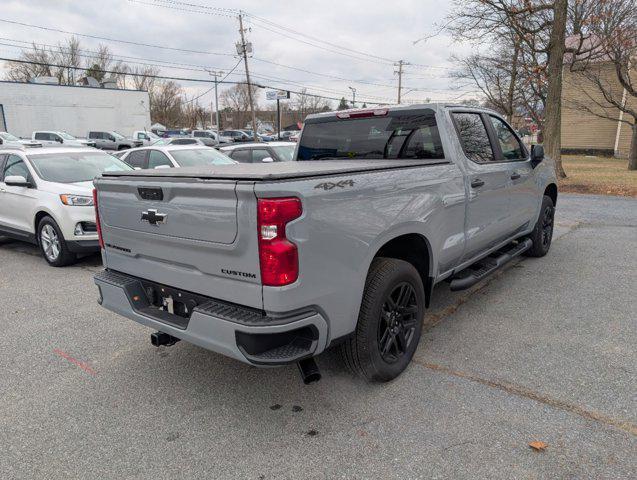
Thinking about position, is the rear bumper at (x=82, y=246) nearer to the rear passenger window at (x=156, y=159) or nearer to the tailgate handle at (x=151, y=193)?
the rear passenger window at (x=156, y=159)

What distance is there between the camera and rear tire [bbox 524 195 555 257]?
6.22 meters

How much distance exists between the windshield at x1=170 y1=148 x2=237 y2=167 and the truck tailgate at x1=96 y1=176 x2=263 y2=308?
20.9 ft

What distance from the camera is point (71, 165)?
24.5ft

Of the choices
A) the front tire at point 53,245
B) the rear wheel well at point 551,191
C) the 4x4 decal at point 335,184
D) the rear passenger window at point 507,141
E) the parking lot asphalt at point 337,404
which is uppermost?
the rear passenger window at point 507,141

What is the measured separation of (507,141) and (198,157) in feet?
21.6

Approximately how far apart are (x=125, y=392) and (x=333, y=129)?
3.03 meters

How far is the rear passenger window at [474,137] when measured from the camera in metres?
4.23

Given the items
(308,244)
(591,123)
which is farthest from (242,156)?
(591,123)

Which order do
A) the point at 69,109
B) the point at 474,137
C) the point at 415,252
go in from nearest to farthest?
the point at 415,252
the point at 474,137
the point at 69,109

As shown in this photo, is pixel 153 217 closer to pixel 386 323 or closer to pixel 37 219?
pixel 386 323

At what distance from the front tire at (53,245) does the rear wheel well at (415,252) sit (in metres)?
5.05

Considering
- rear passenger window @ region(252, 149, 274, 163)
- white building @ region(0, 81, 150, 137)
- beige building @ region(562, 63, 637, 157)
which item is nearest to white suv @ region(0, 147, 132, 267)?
rear passenger window @ region(252, 149, 274, 163)

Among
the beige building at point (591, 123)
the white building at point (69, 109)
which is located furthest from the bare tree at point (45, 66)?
the beige building at point (591, 123)

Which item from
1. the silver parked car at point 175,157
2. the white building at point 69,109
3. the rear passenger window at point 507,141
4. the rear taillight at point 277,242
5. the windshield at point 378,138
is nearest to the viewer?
the rear taillight at point 277,242
